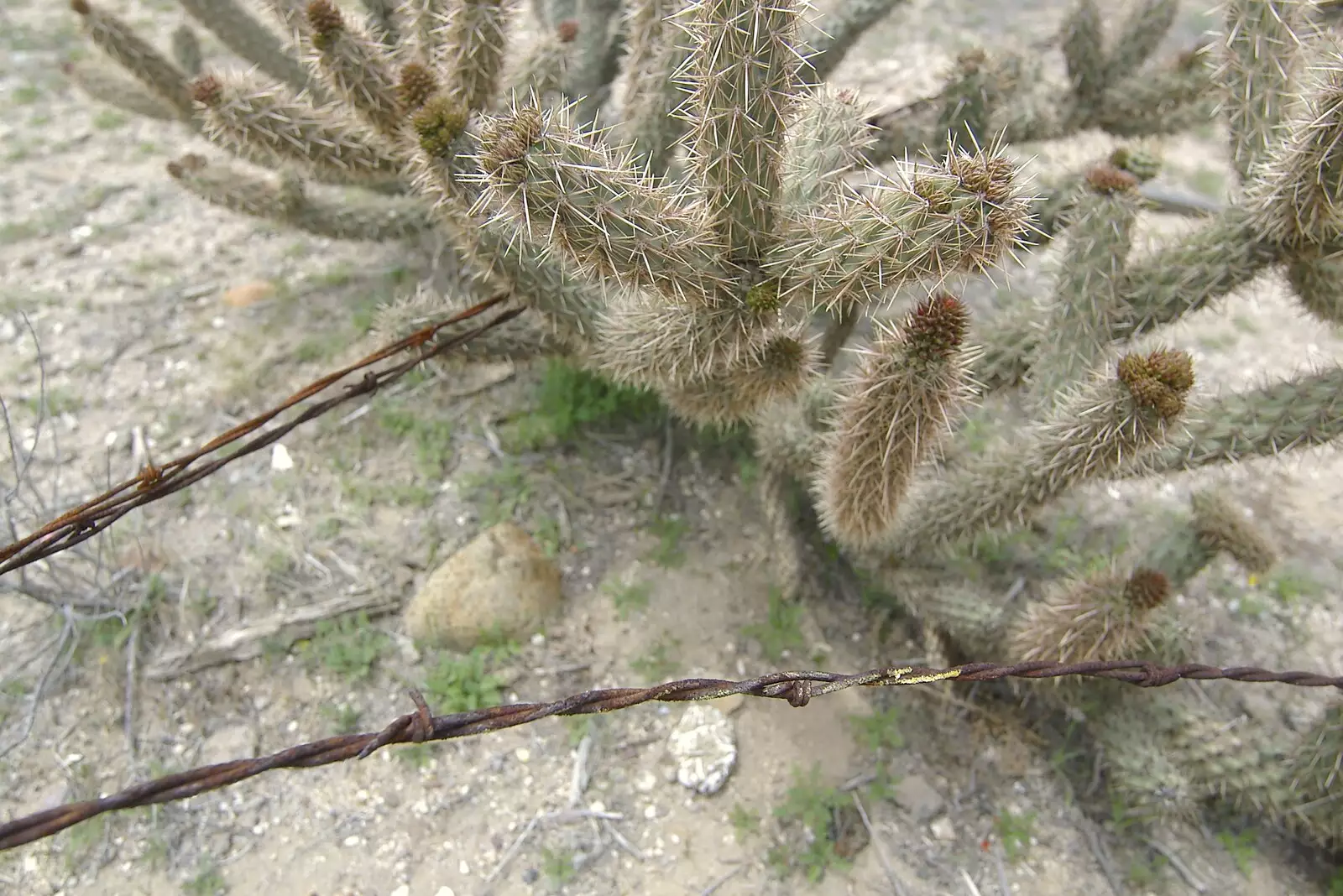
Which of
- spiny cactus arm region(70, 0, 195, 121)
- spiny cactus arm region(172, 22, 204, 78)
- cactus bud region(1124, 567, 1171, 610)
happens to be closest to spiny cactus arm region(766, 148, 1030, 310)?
Result: cactus bud region(1124, 567, 1171, 610)

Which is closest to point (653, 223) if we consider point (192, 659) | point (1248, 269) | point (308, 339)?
point (1248, 269)

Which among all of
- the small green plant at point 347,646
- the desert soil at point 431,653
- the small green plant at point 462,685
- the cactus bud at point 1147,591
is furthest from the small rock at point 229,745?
the cactus bud at point 1147,591

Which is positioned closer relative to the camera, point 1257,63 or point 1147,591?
point 1147,591

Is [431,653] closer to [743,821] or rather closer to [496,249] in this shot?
[743,821]

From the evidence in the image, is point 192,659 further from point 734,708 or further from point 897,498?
point 897,498

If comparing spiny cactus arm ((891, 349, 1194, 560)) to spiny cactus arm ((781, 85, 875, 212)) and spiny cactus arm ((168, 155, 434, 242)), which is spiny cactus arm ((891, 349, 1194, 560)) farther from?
spiny cactus arm ((168, 155, 434, 242))

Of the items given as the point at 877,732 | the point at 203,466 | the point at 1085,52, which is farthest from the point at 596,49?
the point at 877,732
